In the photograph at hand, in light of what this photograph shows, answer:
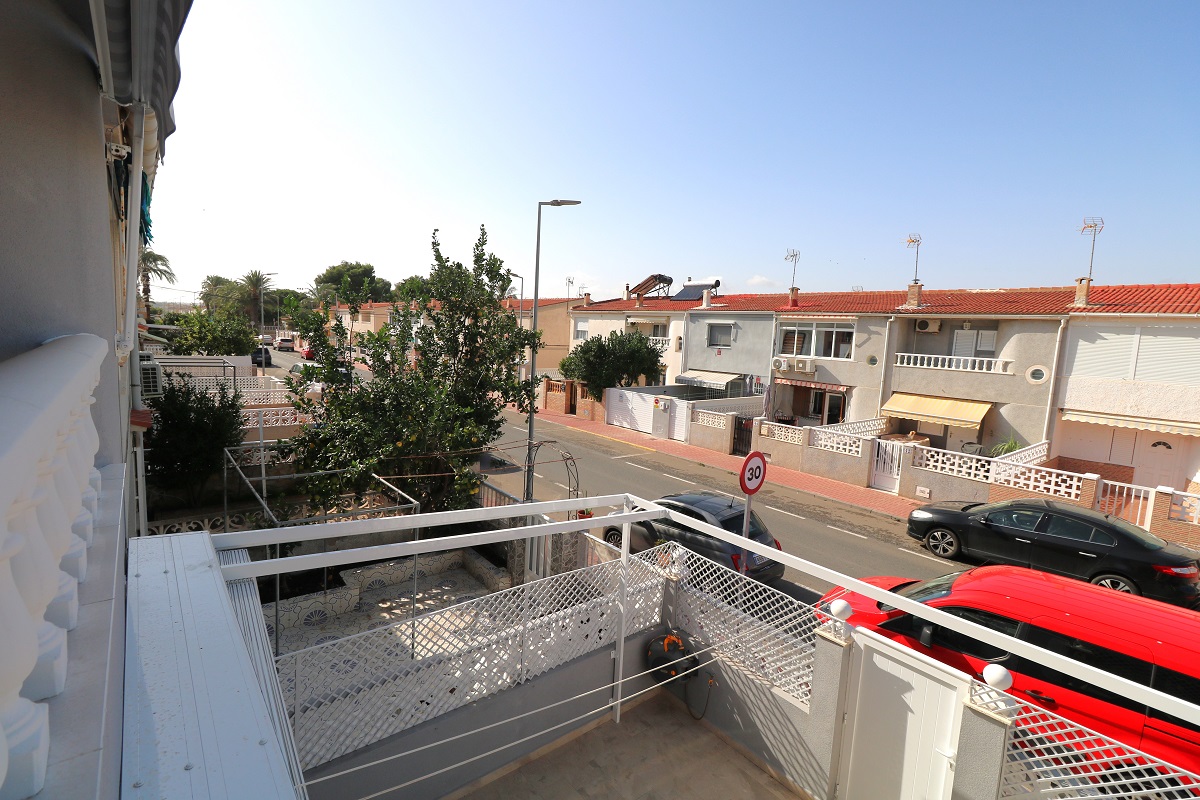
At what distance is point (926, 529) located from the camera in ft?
38.4

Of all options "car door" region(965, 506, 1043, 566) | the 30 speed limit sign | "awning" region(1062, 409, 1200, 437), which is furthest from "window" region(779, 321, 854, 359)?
the 30 speed limit sign

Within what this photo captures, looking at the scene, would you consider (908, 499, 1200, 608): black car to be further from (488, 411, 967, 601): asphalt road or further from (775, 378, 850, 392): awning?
(775, 378, 850, 392): awning

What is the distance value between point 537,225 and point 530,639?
12791 mm

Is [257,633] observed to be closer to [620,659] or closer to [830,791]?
[620,659]

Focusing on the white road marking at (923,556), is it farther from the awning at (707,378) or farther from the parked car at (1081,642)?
the awning at (707,378)

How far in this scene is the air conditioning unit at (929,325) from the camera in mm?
20625

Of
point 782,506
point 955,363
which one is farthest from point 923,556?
point 955,363

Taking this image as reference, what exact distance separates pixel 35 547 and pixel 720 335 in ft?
89.4

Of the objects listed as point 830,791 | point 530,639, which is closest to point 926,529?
point 830,791

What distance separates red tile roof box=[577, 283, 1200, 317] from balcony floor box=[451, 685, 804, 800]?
17936mm

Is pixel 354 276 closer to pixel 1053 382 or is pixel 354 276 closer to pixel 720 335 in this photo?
pixel 720 335

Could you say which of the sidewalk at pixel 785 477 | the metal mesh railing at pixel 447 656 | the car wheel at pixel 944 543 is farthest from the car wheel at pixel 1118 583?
the metal mesh railing at pixel 447 656

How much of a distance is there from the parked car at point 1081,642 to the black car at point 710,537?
112 inches

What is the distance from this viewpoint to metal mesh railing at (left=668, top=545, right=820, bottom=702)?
16.9ft
